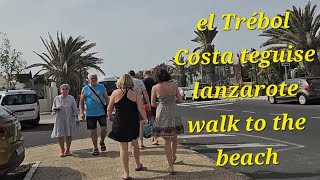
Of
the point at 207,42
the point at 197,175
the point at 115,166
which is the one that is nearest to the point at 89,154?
the point at 115,166

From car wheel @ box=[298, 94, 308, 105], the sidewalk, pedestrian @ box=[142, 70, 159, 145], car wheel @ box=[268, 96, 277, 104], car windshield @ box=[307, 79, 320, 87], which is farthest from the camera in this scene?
car wheel @ box=[268, 96, 277, 104]

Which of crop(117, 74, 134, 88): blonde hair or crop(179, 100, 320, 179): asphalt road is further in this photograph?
crop(179, 100, 320, 179): asphalt road

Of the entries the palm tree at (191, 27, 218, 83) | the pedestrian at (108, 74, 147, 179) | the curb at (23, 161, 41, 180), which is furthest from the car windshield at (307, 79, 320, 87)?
the palm tree at (191, 27, 218, 83)

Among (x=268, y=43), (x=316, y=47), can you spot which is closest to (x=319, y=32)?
(x=316, y=47)

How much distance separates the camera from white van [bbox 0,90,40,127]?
1870cm

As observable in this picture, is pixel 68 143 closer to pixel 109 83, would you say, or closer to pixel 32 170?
pixel 32 170

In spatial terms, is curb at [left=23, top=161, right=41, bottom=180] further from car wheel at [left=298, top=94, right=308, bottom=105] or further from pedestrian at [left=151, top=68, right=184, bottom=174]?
car wheel at [left=298, top=94, right=308, bottom=105]

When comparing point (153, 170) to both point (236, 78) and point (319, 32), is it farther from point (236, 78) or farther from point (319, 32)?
point (236, 78)

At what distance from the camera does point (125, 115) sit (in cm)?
683

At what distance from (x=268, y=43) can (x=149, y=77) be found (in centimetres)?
2625

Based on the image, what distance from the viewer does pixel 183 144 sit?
1072 centimetres

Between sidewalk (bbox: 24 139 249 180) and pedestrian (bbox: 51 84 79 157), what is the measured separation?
33 centimetres

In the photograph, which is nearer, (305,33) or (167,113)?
(167,113)

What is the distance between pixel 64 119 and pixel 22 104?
10.5m
